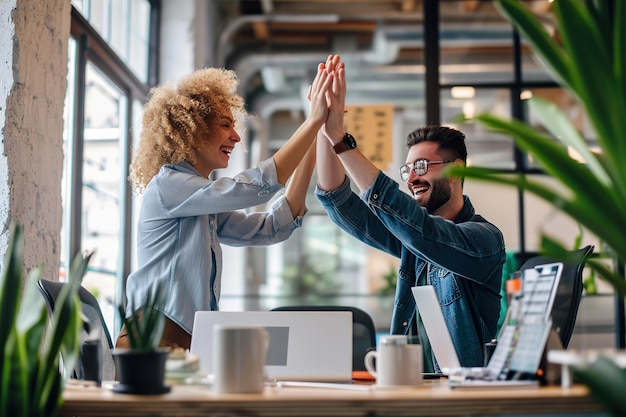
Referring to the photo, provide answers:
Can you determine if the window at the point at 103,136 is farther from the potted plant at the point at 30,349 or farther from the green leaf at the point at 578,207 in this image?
the green leaf at the point at 578,207

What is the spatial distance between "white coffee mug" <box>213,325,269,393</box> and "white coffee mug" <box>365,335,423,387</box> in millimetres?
252

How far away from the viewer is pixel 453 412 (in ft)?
3.59

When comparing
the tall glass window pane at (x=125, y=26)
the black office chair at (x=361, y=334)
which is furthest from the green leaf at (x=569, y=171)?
the tall glass window pane at (x=125, y=26)

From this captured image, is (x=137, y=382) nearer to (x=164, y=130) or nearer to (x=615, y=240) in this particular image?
(x=615, y=240)

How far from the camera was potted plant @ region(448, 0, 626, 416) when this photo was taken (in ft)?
3.54

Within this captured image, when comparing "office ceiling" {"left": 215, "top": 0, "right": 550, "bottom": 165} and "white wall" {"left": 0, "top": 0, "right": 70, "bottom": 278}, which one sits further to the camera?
"office ceiling" {"left": 215, "top": 0, "right": 550, "bottom": 165}

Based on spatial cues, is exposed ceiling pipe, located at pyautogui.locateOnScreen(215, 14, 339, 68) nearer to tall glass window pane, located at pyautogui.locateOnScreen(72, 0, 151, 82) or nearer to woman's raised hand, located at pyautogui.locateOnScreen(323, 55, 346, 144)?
tall glass window pane, located at pyautogui.locateOnScreen(72, 0, 151, 82)

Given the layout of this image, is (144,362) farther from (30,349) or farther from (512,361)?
(512,361)

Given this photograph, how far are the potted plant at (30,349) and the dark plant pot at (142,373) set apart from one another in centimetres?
9

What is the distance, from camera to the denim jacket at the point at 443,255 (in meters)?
2.03

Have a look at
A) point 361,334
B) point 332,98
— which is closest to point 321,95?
point 332,98

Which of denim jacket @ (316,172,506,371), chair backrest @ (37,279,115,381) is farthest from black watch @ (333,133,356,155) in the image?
chair backrest @ (37,279,115,381)

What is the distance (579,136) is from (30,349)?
0.82 m

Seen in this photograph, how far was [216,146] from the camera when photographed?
2.36m
